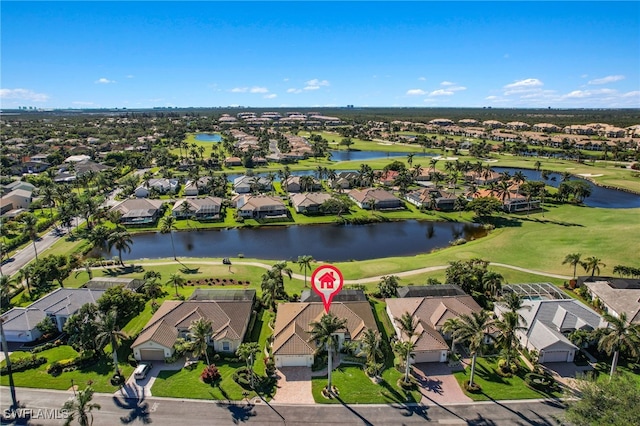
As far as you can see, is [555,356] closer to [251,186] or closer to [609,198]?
[251,186]

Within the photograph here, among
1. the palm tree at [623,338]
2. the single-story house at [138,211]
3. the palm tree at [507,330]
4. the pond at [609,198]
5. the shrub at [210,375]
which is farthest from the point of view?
the pond at [609,198]

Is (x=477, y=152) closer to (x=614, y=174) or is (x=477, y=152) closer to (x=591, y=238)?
(x=614, y=174)

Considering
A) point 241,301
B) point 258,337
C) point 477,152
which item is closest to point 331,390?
point 258,337

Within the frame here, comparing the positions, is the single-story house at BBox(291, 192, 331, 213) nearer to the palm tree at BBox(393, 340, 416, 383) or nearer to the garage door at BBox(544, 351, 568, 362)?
the palm tree at BBox(393, 340, 416, 383)

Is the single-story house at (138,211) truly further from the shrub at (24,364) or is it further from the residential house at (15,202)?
the shrub at (24,364)

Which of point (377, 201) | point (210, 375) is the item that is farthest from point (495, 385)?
point (377, 201)

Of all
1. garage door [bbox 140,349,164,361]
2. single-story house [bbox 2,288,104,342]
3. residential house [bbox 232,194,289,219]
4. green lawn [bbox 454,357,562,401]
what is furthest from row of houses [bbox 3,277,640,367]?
residential house [bbox 232,194,289,219]

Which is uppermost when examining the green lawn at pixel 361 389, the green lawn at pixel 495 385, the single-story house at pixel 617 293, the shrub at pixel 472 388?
the single-story house at pixel 617 293

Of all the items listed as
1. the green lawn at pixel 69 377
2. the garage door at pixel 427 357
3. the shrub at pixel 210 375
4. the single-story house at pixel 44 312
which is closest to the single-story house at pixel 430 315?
the garage door at pixel 427 357
